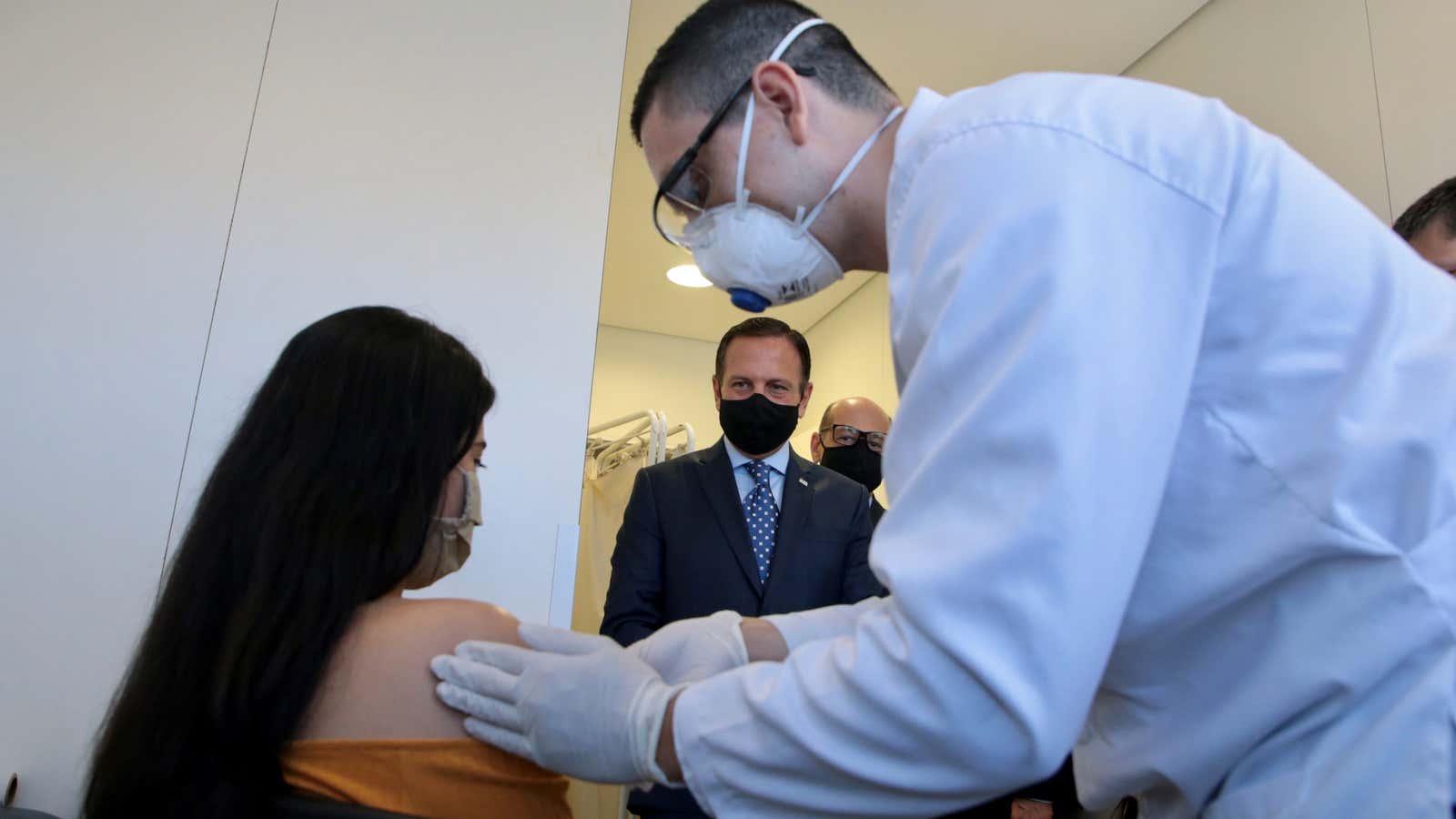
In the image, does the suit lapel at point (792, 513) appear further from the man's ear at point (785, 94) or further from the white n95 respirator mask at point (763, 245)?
the man's ear at point (785, 94)

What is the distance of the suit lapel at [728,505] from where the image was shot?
6.55 ft

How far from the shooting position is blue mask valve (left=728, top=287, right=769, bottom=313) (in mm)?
1078

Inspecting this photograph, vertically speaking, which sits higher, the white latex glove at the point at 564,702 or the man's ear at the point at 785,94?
the man's ear at the point at 785,94

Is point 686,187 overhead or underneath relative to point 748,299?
overhead

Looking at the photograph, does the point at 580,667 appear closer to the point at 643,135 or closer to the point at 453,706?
the point at 453,706

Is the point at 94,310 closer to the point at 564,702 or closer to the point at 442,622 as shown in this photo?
the point at 442,622

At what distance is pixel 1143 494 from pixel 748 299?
1.91 ft

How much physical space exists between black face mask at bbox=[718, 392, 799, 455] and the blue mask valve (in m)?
1.08

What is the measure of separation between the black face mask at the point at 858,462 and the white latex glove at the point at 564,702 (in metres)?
1.80

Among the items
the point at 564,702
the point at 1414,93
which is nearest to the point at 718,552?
the point at 564,702

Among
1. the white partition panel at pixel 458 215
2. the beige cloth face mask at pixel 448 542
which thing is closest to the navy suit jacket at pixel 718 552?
the white partition panel at pixel 458 215

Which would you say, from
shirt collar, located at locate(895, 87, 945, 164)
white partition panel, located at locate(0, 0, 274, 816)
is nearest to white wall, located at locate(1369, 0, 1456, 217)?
shirt collar, located at locate(895, 87, 945, 164)

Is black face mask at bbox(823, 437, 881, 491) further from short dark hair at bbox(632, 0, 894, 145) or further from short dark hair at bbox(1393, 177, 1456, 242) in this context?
short dark hair at bbox(632, 0, 894, 145)

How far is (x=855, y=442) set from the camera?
2.74 meters
